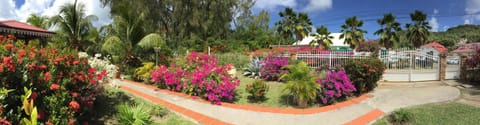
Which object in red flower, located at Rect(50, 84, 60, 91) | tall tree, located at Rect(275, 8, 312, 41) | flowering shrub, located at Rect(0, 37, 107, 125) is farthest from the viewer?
tall tree, located at Rect(275, 8, 312, 41)

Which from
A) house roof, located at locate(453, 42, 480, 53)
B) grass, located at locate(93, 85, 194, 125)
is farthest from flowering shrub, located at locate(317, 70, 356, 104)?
house roof, located at locate(453, 42, 480, 53)

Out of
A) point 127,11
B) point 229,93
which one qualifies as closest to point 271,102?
point 229,93

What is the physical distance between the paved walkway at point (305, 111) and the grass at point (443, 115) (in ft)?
1.34

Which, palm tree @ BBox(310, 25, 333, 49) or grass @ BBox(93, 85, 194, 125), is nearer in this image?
grass @ BBox(93, 85, 194, 125)

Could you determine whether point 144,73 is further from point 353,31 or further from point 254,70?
point 353,31

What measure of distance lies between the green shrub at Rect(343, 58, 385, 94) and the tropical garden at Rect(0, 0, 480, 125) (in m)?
0.03

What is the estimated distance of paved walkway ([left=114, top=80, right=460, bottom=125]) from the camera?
493 centimetres

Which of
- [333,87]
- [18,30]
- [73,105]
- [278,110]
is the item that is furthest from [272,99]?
[18,30]

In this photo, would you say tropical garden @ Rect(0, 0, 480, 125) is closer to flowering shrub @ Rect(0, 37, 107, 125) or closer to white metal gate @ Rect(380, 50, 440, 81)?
flowering shrub @ Rect(0, 37, 107, 125)

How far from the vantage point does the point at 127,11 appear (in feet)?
35.4

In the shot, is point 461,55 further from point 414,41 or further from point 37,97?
point 37,97

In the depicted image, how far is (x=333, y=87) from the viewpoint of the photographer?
6.13 m

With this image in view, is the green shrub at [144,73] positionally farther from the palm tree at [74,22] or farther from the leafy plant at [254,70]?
the palm tree at [74,22]

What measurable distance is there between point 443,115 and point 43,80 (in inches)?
295
